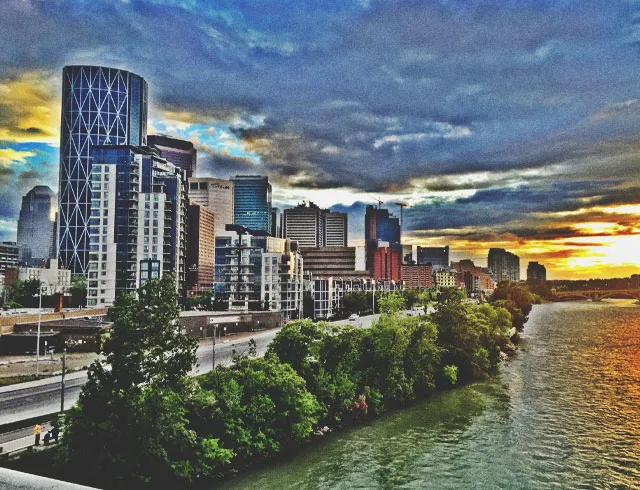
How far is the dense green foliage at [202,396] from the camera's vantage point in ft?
118

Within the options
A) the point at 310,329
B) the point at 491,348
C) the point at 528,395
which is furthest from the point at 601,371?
the point at 310,329

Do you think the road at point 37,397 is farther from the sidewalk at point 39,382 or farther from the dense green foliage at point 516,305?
the dense green foliage at point 516,305

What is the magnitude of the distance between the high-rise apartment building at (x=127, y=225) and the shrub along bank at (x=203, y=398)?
4492 inches

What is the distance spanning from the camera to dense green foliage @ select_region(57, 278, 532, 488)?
3594 centimetres

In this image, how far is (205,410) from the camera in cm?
4184

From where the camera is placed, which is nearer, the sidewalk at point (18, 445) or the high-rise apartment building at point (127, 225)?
the sidewalk at point (18, 445)

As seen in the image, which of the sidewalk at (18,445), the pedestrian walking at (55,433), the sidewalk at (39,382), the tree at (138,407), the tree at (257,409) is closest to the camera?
the tree at (138,407)

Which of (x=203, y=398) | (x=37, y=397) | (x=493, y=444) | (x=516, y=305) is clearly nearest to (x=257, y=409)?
(x=203, y=398)

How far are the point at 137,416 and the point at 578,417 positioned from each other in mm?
45318

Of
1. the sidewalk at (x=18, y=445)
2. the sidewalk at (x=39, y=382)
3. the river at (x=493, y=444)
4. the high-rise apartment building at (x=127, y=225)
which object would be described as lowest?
the river at (x=493, y=444)

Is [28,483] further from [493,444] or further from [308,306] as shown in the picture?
[308,306]

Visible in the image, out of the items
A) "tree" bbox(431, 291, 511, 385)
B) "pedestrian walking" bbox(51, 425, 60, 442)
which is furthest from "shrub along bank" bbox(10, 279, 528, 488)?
"tree" bbox(431, 291, 511, 385)

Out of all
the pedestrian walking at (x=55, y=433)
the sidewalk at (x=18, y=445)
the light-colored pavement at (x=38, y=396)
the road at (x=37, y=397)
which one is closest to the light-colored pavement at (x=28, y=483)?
the light-colored pavement at (x=38, y=396)

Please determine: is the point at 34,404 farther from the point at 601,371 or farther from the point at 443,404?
the point at 601,371
